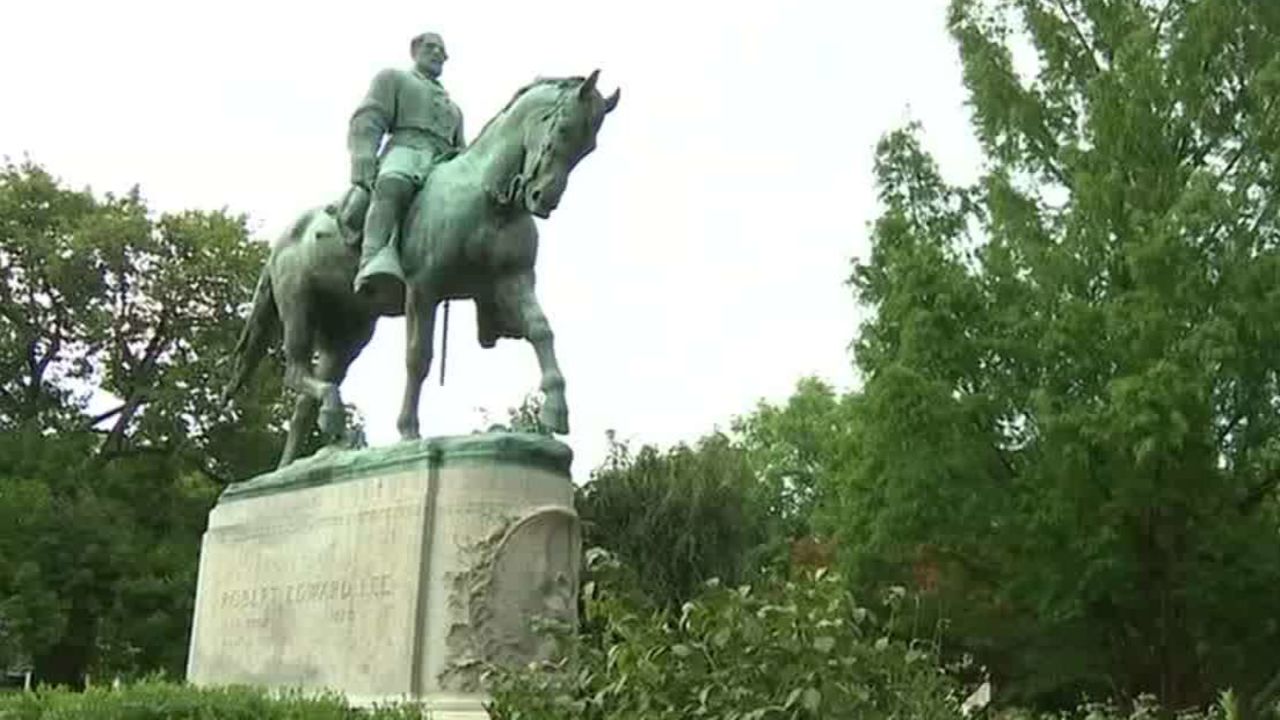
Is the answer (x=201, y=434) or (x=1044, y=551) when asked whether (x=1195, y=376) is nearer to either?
(x=1044, y=551)

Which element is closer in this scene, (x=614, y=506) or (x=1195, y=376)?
(x=1195, y=376)

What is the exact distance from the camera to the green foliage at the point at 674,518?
1420 inches

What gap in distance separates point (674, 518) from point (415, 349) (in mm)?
24340

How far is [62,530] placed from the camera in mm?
31062

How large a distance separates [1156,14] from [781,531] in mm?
24939

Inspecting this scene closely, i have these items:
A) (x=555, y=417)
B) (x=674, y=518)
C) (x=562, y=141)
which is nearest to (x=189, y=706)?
(x=555, y=417)

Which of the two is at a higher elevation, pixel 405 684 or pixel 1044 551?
pixel 1044 551

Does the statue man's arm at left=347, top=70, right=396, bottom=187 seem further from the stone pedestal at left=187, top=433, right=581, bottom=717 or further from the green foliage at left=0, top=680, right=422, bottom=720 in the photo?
the green foliage at left=0, top=680, right=422, bottom=720

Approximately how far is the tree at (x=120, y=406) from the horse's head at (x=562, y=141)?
22136mm

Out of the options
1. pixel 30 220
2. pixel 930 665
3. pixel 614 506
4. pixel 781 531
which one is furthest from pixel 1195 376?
pixel 781 531

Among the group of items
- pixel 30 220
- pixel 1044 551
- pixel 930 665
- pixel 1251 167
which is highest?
pixel 30 220

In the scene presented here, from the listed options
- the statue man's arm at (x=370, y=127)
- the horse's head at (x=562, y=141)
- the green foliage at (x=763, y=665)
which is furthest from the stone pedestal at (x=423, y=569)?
the green foliage at (x=763, y=665)

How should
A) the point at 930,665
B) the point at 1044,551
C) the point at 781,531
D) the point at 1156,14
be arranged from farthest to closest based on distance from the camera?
1. the point at 781,531
2. the point at 1156,14
3. the point at 1044,551
4. the point at 930,665

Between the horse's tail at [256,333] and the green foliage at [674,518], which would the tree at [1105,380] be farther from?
the green foliage at [674,518]
